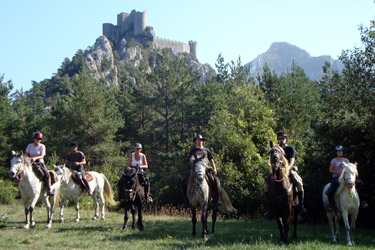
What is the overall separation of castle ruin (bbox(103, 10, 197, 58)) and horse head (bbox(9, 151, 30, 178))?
147 metres

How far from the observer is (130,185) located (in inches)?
418

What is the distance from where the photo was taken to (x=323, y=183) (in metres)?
17.9

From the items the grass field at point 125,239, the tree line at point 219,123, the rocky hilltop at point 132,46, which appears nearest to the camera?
the grass field at point 125,239

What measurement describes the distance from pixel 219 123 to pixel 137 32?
454 ft

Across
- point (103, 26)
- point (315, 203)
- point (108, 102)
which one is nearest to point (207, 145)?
point (315, 203)

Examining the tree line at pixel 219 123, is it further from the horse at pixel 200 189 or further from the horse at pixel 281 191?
the horse at pixel 200 189

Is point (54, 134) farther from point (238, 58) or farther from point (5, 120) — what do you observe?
point (238, 58)

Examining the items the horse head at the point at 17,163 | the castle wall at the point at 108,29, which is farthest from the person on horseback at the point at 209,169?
the castle wall at the point at 108,29

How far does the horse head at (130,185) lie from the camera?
34.7 ft

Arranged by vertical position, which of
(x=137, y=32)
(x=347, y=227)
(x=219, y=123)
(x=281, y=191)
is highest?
(x=137, y=32)

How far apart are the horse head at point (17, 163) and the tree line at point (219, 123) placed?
4106 mm

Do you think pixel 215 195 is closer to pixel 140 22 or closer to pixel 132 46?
pixel 132 46

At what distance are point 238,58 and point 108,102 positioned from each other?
16626 mm

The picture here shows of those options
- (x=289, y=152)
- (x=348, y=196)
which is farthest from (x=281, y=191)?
(x=348, y=196)
